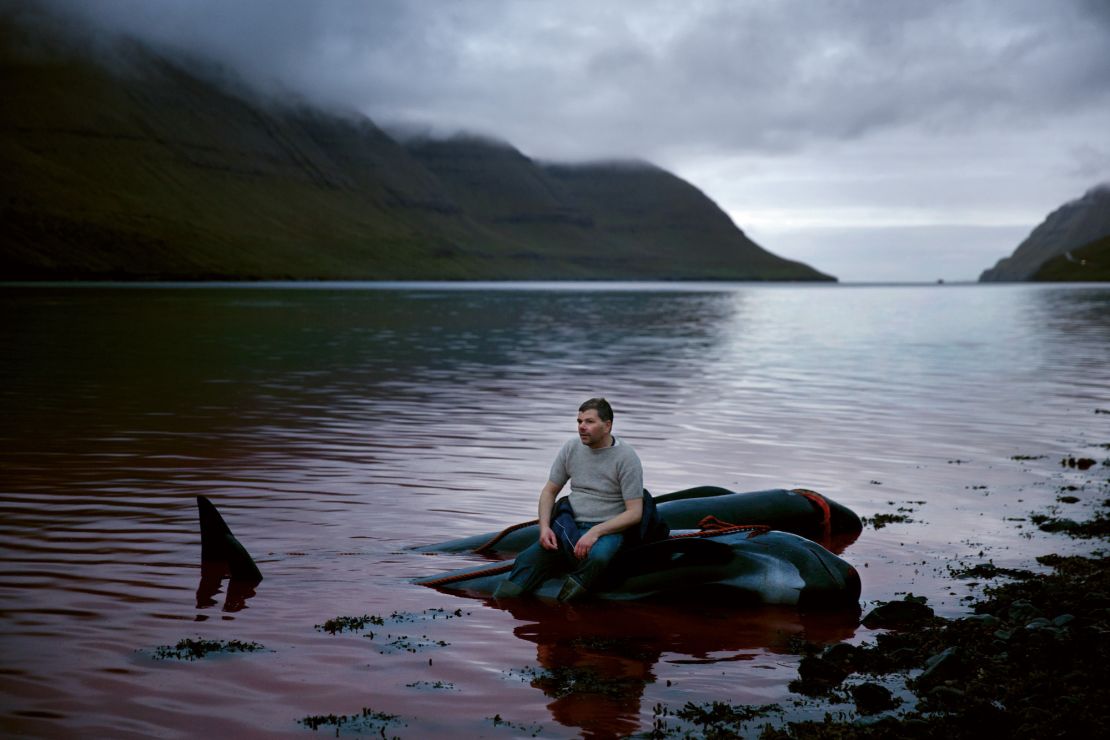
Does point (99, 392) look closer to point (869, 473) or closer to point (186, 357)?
point (186, 357)

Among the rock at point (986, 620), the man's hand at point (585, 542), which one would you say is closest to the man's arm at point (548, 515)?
the man's hand at point (585, 542)

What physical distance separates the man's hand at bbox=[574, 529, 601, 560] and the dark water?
69 cm

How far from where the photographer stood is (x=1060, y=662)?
10.0 metres

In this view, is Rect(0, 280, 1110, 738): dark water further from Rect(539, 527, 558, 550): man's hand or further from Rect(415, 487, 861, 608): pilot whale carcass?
Rect(539, 527, 558, 550): man's hand

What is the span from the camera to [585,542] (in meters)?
12.2

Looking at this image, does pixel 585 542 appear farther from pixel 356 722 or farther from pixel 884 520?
pixel 884 520

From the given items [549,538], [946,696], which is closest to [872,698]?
[946,696]

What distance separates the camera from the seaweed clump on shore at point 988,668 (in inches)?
341

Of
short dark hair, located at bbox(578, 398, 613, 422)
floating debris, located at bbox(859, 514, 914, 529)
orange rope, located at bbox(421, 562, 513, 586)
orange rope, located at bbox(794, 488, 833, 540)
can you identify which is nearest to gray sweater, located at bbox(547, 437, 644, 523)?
short dark hair, located at bbox(578, 398, 613, 422)

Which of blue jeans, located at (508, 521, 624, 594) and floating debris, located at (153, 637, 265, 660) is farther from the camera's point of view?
blue jeans, located at (508, 521, 624, 594)

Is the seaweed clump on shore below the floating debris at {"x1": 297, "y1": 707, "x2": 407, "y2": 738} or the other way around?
the other way around

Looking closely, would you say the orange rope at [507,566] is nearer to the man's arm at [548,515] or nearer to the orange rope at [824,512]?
the man's arm at [548,515]

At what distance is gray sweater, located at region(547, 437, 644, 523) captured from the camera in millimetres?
12102

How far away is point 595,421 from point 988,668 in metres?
4.21
